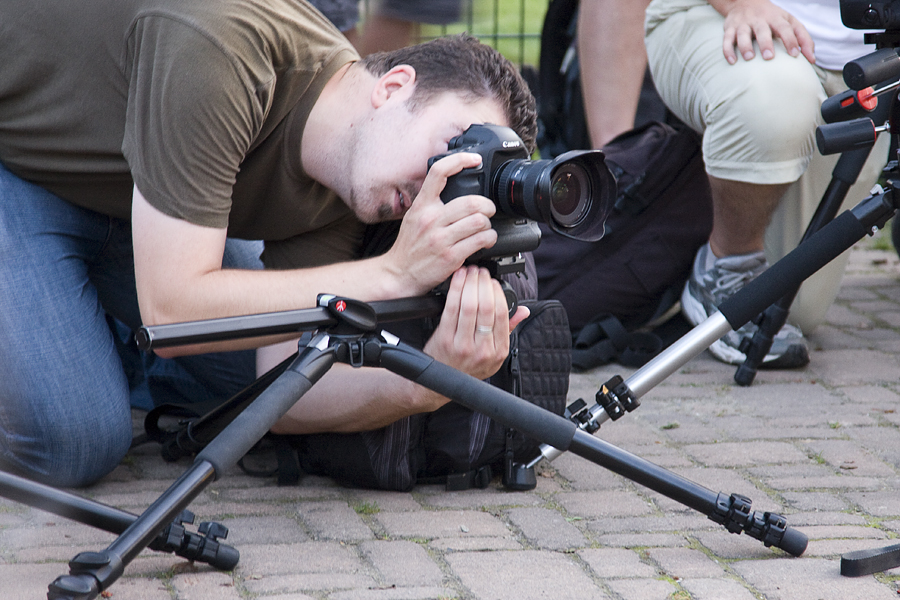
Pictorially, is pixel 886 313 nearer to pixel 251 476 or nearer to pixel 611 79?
pixel 611 79

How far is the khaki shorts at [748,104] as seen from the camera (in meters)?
2.91

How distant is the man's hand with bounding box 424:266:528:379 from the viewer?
1861 millimetres

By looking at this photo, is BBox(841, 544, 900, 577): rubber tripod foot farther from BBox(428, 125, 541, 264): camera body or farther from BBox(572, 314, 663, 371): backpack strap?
BBox(572, 314, 663, 371): backpack strap

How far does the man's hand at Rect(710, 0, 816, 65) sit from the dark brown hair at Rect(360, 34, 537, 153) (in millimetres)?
1053

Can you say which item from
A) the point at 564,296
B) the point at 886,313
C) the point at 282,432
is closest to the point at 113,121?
the point at 282,432

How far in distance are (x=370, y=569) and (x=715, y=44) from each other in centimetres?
202

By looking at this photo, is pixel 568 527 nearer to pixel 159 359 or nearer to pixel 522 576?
pixel 522 576

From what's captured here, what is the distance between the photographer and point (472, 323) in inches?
73.5

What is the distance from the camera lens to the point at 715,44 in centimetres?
304

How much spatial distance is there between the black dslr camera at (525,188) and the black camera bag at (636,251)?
137 centimetres

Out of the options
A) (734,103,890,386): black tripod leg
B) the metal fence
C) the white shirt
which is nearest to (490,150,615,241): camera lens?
(734,103,890,386): black tripod leg

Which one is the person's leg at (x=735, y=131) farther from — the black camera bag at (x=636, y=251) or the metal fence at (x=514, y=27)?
the metal fence at (x=514, y=27)

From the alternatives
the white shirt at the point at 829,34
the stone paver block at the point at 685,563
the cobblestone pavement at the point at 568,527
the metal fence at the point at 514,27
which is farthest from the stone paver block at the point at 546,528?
the metal fence at the point at 514,27

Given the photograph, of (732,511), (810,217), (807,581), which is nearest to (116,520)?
(732,511)
